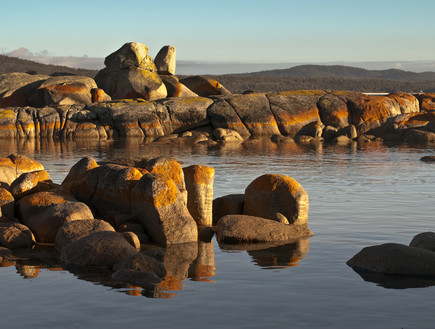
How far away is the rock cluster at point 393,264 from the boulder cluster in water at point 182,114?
35.3 m

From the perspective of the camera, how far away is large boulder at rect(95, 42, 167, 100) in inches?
2185

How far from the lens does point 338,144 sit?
153ft

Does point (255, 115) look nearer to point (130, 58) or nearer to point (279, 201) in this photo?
point (130, 58)

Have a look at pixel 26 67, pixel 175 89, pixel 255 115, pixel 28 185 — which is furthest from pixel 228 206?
pixel 26 67

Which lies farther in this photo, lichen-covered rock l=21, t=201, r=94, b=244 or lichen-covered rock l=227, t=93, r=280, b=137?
lichen-covered rock l=227, t=93, r=280, b=137

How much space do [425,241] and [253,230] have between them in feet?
11.6

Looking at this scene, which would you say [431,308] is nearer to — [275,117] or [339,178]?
[339,178]

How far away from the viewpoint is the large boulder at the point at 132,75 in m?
55.5

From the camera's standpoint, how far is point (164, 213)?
14.7 meters

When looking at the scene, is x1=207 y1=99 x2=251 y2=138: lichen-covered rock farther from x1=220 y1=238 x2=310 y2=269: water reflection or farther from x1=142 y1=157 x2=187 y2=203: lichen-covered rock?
x1=220 y1=238 x2=310 y2=269: water reflection

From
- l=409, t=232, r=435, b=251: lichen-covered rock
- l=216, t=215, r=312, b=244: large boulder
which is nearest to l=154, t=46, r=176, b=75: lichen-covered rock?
l=216, t=215, r=312, b=244: large boulder

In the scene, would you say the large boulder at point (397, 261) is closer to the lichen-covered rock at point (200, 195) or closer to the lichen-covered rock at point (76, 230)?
the lichen-covered rock at point (76, 230)

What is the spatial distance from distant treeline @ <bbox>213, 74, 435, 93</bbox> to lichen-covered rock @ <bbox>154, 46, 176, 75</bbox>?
112010 mm

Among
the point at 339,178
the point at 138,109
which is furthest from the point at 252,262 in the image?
the point at 138,109
